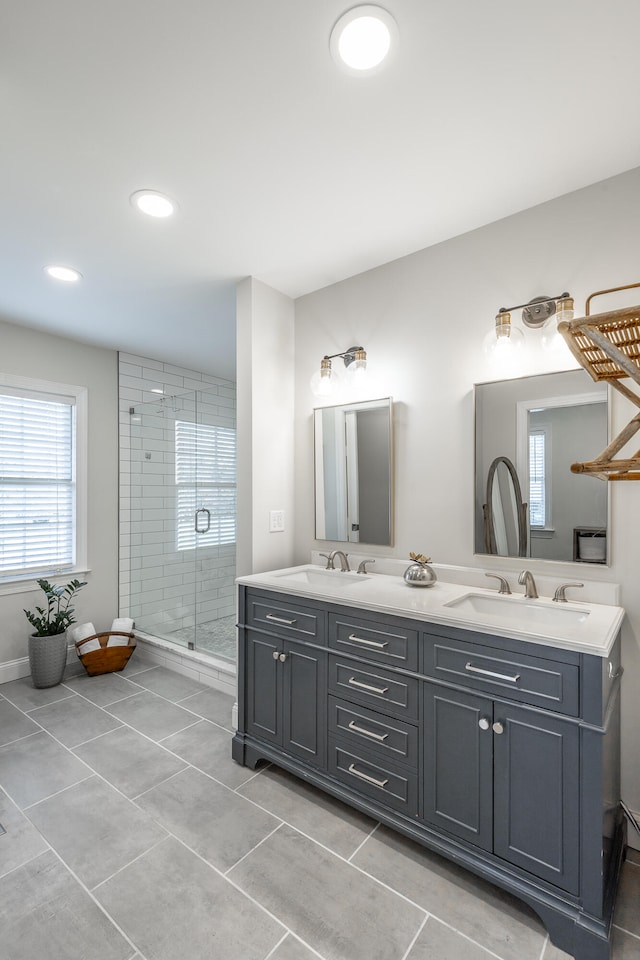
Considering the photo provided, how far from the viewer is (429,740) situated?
1674 millimetres

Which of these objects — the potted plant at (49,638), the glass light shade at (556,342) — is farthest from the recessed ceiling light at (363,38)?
the potted plant at (49,638)

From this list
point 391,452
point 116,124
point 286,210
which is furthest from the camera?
point 391,452

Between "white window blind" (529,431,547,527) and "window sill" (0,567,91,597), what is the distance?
339 centimetres

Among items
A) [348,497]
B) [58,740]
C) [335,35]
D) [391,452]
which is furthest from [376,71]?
[58,740]

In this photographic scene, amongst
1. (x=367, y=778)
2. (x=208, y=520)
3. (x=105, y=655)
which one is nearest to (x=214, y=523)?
(x=208, y=520)

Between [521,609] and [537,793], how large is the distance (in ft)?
2.14

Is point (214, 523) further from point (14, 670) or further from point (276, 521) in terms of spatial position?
point (14, 670)

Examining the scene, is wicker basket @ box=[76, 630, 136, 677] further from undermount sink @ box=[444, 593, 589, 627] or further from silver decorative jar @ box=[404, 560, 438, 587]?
undermount sink @ box=[444, 593, 589, 627]

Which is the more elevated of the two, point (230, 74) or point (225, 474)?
point (230, 74)

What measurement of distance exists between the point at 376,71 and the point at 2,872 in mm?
2942

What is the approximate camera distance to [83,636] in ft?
11.6

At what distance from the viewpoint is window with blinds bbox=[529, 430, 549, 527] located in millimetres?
1953

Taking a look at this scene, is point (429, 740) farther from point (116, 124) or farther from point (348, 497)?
point (116, 124)

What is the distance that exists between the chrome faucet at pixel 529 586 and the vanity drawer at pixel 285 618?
0.85m
